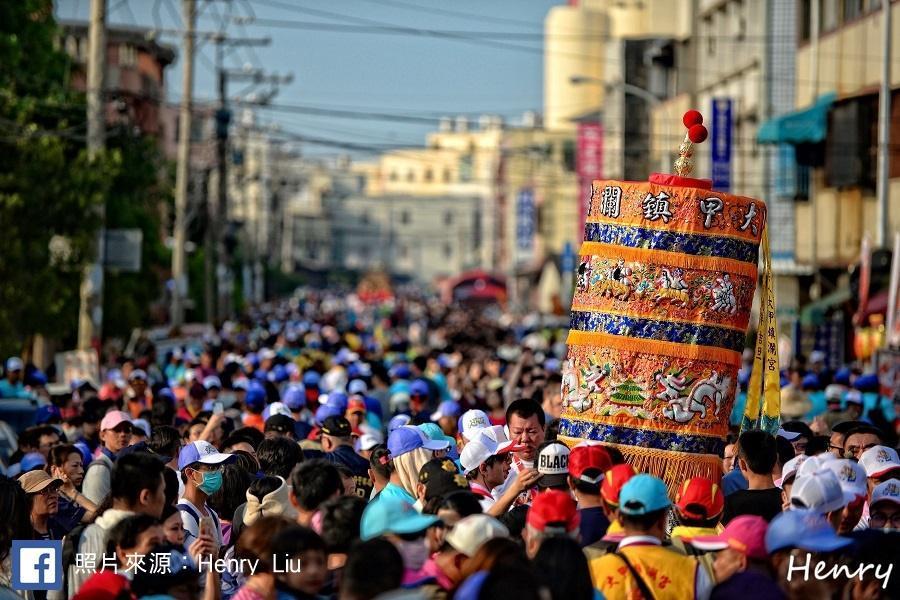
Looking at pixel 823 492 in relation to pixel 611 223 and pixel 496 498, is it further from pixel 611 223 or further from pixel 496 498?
pixel 611 223

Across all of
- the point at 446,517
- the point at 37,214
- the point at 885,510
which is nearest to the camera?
the point at 446,517

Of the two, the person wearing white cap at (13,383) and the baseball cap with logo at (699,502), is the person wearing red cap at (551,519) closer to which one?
the baseball cap with logo at (699,502)

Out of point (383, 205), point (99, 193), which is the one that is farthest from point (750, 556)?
point (383, 205)

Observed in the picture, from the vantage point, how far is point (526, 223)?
10169 cm

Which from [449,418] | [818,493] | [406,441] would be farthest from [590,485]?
[449,418]

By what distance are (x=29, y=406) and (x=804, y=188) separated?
23.4m

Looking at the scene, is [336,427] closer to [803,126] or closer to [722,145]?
[803,126]

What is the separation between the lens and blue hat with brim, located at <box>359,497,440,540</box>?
23.5 feet

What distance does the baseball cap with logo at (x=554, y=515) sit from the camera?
7430 mm

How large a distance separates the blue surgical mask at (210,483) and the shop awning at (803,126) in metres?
27.3

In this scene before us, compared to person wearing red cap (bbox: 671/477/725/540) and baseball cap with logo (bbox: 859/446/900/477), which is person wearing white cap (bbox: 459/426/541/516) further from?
baseball cap with logo (bbox: 859/446/900/477)

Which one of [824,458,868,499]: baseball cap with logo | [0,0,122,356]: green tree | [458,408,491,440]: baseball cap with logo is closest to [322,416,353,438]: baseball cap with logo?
[458,408,491,440]: baseball cap with logo

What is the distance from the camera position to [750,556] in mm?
7160

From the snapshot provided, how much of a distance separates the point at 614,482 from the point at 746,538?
994 millimetres
